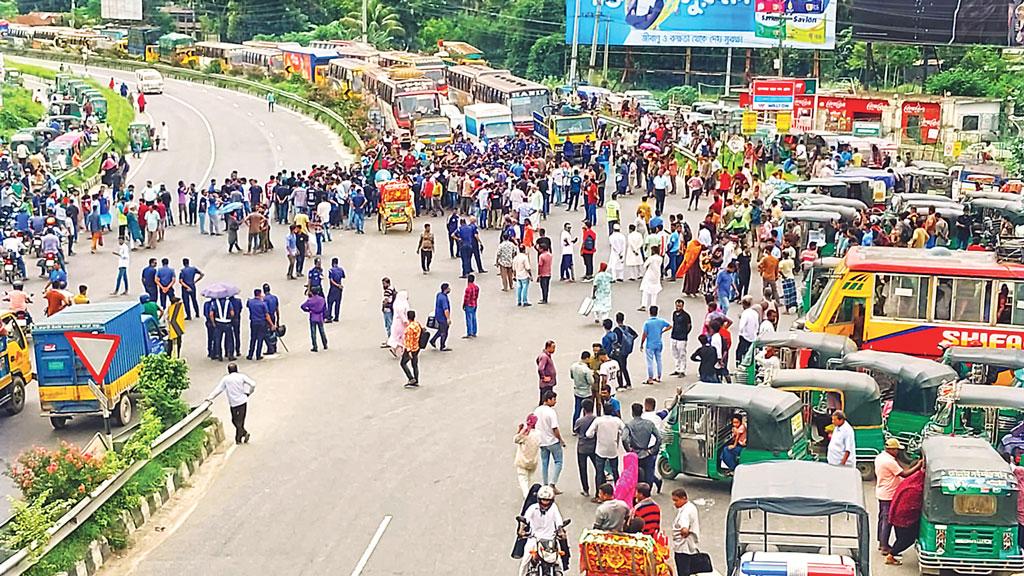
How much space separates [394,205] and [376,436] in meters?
18.1

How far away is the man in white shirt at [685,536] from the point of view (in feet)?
46.7

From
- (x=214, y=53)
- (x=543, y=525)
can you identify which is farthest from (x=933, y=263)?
(x=214, y=53)

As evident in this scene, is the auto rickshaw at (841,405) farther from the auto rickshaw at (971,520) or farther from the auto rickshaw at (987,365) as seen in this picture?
the auto rickshaw at (971,520)

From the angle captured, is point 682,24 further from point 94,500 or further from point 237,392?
point 94,500

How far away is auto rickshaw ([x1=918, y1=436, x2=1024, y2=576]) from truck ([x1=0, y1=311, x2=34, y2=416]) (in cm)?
1369

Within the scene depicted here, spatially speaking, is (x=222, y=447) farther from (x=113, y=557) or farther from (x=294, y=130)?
(x=294, y=130)

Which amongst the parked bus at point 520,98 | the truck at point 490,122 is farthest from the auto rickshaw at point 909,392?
the parked bus at point 520,98

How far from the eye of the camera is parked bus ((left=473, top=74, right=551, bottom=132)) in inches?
2319

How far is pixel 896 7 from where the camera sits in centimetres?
6706

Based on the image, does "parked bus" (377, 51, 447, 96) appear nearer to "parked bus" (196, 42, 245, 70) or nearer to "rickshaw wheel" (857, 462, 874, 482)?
"parked bus" (196, 42, 245, 70)

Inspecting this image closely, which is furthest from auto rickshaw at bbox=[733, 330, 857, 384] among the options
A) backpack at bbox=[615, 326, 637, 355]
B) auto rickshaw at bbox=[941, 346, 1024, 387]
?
backpack at bbox=[615, 326, 637, 355]

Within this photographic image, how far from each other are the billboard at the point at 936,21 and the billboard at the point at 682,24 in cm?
900

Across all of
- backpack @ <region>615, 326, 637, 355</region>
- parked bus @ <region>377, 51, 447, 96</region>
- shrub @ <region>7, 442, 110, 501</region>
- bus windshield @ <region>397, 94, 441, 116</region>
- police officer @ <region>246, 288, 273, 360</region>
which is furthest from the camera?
parked bus @ <region>377, 51, 447, 96</region>

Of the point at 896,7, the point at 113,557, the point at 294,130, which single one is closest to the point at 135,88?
the point at 294,130
